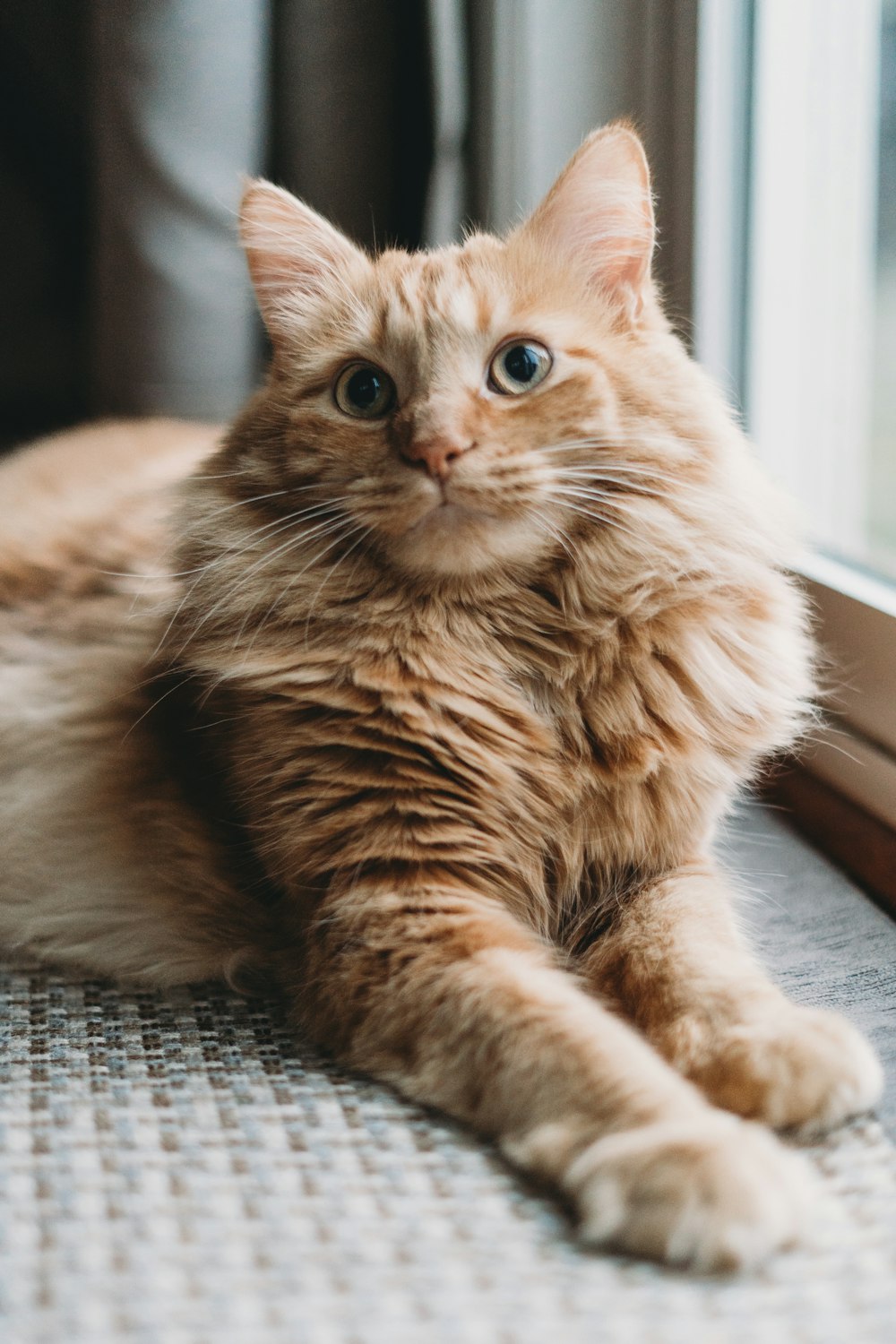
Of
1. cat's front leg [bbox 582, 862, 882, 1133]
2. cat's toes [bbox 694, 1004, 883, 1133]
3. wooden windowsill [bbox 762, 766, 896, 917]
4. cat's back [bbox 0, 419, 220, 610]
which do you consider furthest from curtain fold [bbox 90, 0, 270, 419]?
cat's toes [bbox 694, 1004, 883, 1133]

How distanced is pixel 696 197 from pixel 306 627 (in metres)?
1.11

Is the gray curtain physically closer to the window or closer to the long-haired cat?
the window

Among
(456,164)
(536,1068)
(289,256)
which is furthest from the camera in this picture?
(456,164)

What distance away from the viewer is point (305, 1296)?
819 millimetres

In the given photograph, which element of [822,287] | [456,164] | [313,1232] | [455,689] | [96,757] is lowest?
[313,1232]

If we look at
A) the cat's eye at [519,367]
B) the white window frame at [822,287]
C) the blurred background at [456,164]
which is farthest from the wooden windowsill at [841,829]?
the cat's eye at [519,367]

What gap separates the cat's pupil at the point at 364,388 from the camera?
135cm

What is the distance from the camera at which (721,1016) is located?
1.07m

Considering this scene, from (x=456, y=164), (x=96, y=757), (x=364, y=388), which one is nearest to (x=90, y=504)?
(x=96, y=757)

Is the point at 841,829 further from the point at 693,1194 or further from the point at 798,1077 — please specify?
the point at 693,1194

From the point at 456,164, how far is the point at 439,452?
1.37 meters

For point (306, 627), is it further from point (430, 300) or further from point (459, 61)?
point (459, 61)

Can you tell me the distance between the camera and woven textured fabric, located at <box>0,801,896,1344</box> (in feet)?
2.59

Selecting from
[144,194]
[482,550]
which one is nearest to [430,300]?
[482,550]
